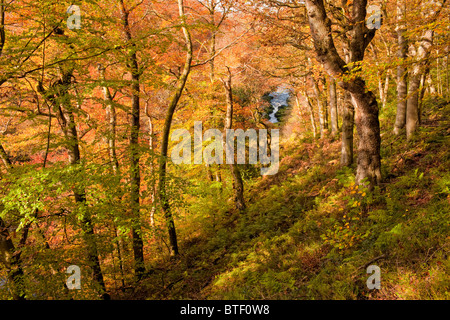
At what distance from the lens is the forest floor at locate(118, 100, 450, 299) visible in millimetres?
4344

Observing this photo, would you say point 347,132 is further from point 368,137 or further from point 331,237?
point 331,237

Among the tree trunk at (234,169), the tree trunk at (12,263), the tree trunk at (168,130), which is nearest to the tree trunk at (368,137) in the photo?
the tree trunk at (168,130)

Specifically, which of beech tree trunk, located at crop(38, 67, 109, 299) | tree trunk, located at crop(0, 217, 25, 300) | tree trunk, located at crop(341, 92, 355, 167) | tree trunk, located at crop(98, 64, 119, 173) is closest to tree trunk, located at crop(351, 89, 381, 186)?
tree trunk, located at crop(341, 92, 355, 167)

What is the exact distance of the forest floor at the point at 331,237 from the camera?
14.3 ft

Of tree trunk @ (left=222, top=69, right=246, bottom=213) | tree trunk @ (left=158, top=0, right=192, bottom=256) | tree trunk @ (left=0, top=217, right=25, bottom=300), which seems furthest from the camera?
tree trunk @ (left=222, top=69, right=246, bottom=213)

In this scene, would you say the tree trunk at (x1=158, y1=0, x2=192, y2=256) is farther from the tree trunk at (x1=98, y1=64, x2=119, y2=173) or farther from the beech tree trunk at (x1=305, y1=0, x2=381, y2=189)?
the beech tree trunk at (x1=305, y1=0, x2=381, y2=189)

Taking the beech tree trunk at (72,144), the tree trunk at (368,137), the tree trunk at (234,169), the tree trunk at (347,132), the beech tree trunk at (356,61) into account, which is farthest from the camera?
the tree trunk at (234,169)

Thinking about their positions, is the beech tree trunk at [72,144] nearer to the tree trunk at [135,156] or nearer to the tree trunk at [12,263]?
the tree trunk at [135,156]

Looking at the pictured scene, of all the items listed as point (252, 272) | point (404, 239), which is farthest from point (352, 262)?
point (252, 272)

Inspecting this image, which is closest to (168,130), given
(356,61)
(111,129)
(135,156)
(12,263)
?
(111,129)

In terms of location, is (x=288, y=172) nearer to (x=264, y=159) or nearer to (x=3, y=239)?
(x=264, y=159)

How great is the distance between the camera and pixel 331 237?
21.1 feet
